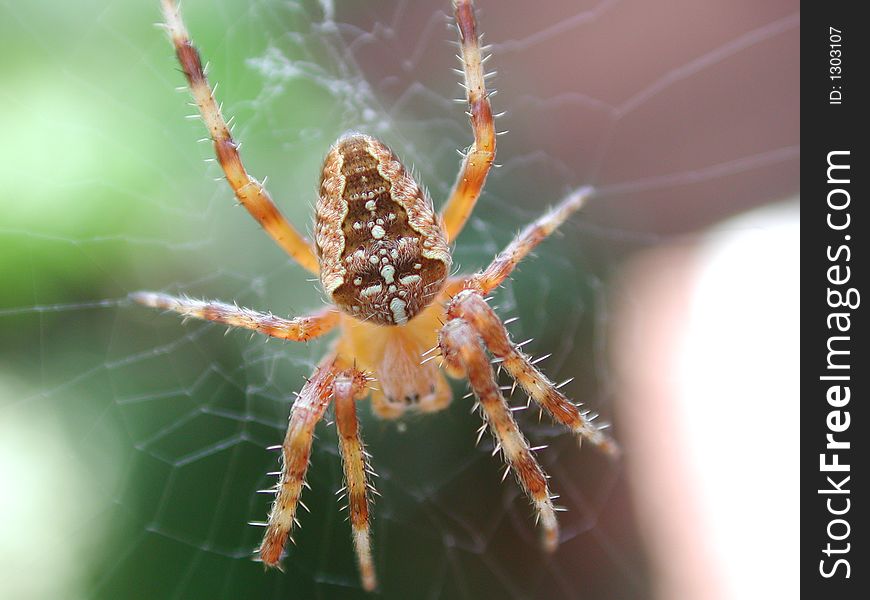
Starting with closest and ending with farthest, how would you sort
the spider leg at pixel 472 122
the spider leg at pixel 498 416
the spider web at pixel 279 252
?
the spider leg at pixel 498 416 < the spider leg at pixel 472 122 < the spider web at pixel 279 252

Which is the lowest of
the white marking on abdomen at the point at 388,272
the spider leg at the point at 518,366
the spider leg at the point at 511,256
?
the spider leg at the point at 518,366

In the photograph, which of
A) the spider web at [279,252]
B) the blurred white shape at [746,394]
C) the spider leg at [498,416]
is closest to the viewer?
the spider leg at [498,416]

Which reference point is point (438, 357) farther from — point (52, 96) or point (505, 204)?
point (52, 96)
